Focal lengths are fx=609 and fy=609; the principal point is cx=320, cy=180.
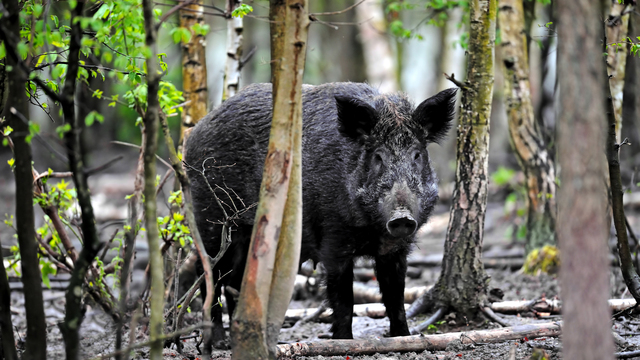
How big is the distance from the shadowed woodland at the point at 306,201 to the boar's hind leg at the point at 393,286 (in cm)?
2

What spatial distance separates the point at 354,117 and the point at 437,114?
758mm

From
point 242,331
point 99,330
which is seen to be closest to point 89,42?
point 242,331

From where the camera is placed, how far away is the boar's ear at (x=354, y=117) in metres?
4.86

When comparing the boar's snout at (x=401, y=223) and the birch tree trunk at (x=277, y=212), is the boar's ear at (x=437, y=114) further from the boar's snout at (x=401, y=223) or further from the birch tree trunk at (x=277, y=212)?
the birch tree trunk at (x=277, y=212)

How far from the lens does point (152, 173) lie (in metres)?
3.08

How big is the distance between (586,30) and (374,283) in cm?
602

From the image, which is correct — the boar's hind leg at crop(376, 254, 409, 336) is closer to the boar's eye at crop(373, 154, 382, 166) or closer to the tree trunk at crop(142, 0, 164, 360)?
the boar's eye at crop(373, 154, 382, 166)

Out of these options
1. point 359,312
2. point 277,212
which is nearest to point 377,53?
point 359,312

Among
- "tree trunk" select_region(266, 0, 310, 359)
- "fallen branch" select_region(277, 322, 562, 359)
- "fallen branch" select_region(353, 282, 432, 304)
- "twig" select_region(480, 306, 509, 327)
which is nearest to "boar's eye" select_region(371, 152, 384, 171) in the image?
"fallen branch" select_region(277, 322, 562, 359)

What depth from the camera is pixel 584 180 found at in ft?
8.23

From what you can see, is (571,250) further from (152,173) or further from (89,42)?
(89,42)

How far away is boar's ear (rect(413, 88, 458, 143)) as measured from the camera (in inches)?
198

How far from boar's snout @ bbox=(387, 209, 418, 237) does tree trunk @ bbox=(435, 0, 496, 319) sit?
1.05m

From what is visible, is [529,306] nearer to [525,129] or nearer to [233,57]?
[525,129]
